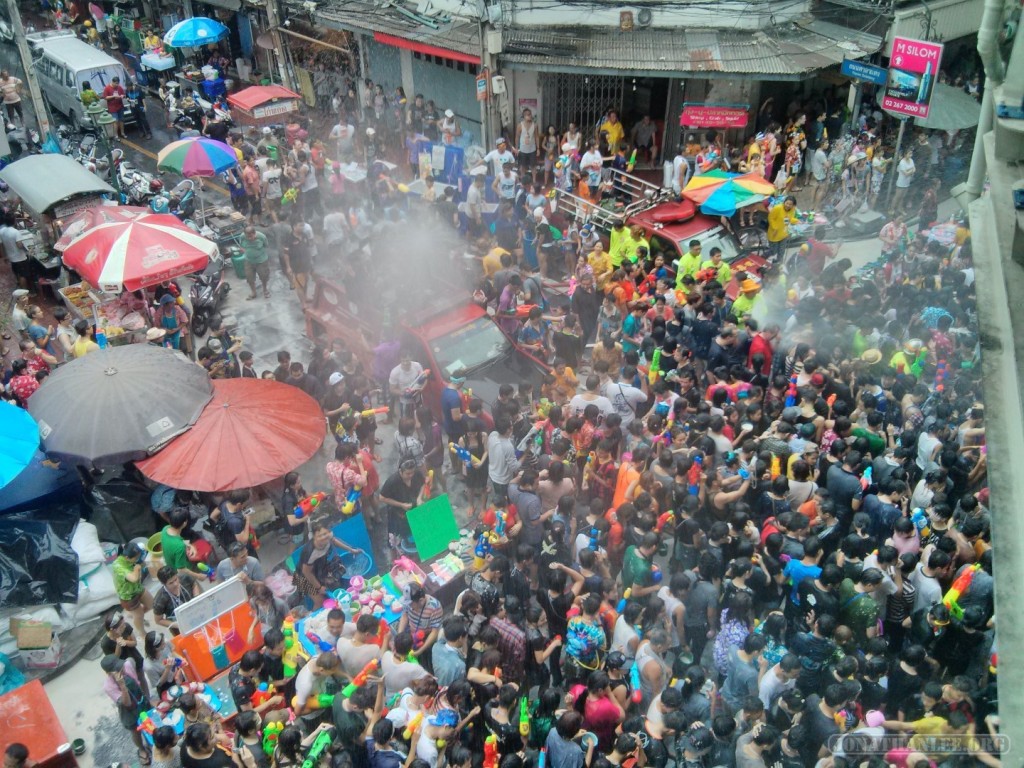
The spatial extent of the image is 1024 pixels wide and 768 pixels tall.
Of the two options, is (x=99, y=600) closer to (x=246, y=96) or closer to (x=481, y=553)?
(x=481, y=553)

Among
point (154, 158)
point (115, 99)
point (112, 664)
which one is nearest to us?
point (112, 664)

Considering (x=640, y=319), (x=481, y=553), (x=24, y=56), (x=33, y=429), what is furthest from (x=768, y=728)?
(x=24, y=56)

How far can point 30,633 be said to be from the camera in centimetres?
815

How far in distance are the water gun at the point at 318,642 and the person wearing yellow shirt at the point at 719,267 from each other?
306 inches

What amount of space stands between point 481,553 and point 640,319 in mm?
4433

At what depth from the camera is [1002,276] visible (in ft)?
20.4

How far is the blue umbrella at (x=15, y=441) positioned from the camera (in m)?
8.16

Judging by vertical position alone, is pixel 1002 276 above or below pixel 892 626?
above

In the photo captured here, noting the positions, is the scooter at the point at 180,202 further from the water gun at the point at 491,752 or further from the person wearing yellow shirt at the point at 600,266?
the water gun at the point at 491,752

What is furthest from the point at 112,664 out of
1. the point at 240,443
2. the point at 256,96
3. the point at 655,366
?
the point at 256,96

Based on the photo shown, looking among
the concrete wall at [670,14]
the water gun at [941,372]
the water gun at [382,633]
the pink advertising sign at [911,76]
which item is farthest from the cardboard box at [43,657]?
the pink advertising sign at [911,76]

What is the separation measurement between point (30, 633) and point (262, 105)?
51.6 ft

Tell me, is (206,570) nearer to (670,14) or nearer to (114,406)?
(114,406)

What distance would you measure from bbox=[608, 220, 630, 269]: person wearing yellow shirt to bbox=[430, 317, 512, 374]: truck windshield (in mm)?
2950
